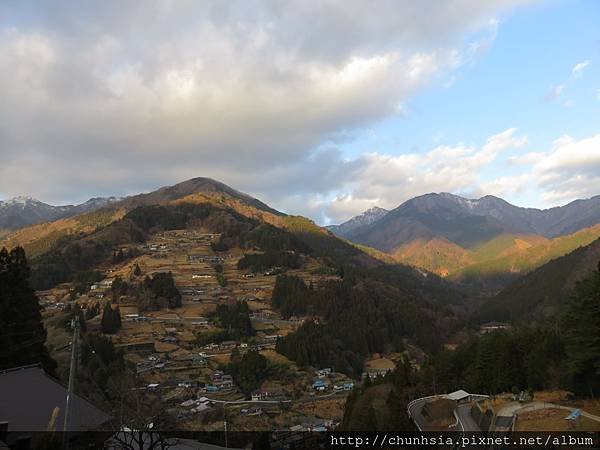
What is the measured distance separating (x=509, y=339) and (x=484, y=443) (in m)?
26.2

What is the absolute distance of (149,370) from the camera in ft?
248

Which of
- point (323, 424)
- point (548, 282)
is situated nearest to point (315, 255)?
point (548, 282)

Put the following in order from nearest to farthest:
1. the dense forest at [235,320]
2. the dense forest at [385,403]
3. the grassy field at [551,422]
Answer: the grassy field at [551,422], the dense forest at [385,403], the dense forest at [235,320]

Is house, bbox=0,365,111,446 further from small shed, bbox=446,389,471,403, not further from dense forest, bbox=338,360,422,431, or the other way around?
small shed, bbox=446,389,471,403

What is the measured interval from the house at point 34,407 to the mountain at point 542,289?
14578 cm

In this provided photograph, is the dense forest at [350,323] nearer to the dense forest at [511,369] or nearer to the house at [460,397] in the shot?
the dense forest at [511,369]

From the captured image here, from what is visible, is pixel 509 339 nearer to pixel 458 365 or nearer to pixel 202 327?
pixel 458 365

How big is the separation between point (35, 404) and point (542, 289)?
601 ft

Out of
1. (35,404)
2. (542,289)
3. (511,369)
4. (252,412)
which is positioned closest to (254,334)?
(252,412)

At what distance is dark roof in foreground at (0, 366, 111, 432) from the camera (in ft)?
74.6

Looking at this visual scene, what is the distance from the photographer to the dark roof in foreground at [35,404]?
2273 cm

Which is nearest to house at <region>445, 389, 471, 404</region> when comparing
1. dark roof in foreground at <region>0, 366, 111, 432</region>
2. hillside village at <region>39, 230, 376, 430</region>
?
hillside village at <region>39, 230, 376, 430</region>

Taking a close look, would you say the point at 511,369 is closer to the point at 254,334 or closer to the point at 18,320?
the point at 18,320

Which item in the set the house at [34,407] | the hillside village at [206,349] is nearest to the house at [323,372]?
the hillside village at [206,349]
